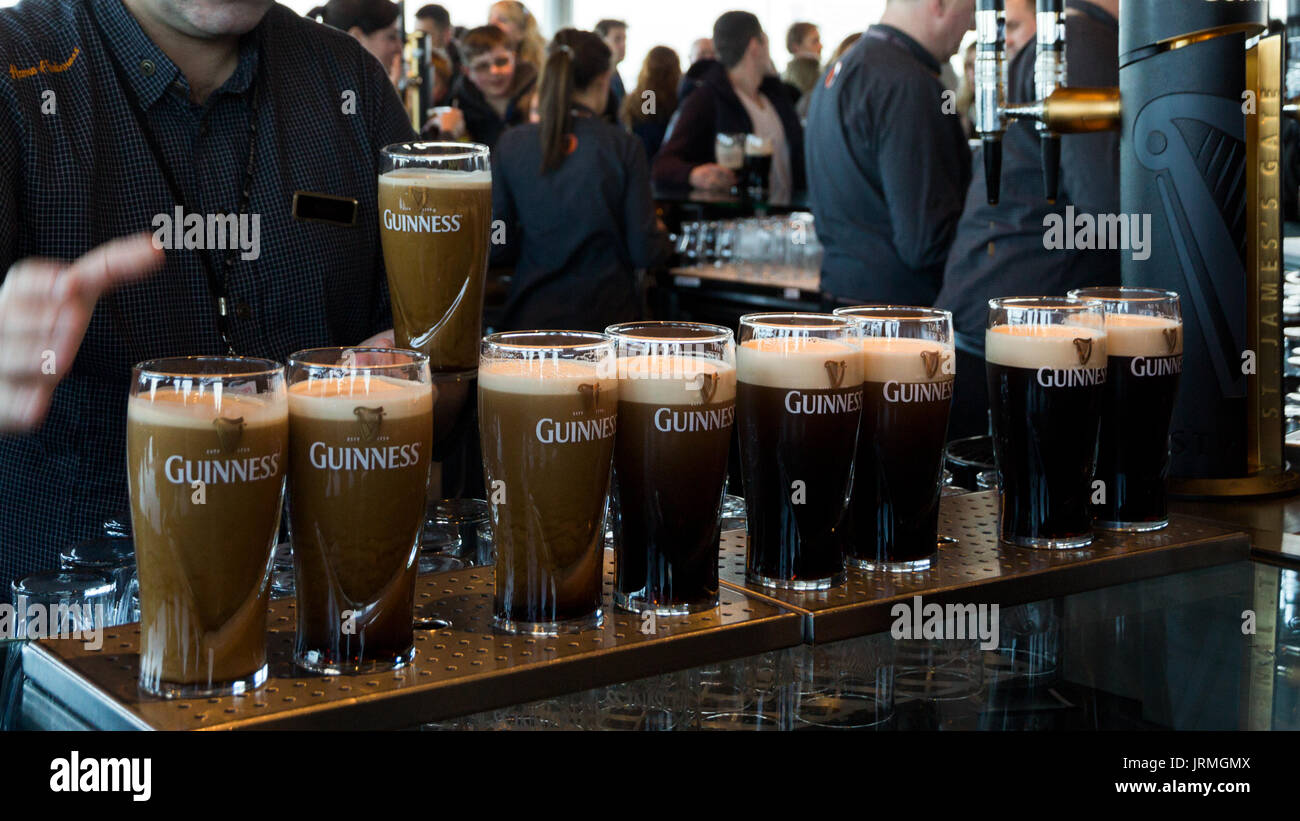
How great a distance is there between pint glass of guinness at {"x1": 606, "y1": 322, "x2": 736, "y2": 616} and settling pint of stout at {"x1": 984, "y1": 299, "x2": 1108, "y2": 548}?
1.03 feet

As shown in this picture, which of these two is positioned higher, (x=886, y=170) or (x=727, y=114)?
(x=727, y=114)

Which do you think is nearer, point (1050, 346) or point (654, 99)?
point (1050, 346)

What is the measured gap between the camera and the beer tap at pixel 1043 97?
1.42 m

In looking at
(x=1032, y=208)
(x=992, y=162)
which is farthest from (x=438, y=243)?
(x=1032, y=208)

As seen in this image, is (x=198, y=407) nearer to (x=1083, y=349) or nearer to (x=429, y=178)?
(x=429, y=178)

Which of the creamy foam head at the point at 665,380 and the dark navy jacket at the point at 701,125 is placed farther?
the dark navy jacket at the point at 701,125

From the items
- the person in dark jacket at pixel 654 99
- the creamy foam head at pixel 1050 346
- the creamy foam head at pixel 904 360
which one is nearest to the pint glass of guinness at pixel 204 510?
the creamy foam head at pixel 904 360

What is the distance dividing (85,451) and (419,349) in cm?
77

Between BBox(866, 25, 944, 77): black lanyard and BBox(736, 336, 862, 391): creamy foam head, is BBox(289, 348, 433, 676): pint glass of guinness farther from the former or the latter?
BBox(866, 25, 944, 77): black lanyard

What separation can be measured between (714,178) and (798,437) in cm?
557

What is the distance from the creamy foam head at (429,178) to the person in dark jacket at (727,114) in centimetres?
538

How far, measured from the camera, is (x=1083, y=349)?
1208 millimetres

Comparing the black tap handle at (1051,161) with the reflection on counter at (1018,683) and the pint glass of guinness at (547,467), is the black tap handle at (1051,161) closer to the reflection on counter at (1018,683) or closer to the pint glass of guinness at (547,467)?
the reflection on counter at (1018,683)
